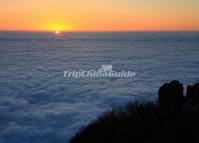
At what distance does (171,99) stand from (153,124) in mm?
1608

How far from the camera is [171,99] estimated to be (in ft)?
44.1

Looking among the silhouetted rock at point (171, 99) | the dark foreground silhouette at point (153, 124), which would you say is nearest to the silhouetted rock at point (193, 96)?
the dark foreground silhouette at point (153, 124)

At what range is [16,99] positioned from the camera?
3019cm

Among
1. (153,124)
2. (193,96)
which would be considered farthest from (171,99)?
(193,96)

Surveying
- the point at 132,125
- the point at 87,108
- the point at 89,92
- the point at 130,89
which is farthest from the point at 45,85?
the point at 132,125

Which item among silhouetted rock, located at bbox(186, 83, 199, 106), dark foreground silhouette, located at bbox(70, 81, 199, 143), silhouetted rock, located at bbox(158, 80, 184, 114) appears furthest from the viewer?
silhouetted rock, located at bbox(186, 83, 199, 106)

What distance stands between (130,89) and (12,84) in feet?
47.9

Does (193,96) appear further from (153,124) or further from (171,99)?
(153,124)

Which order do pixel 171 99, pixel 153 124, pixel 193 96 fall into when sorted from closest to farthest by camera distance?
pixel 153 124
pixel 171 99
pixel 193 96

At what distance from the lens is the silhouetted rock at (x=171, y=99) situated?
13.2 m

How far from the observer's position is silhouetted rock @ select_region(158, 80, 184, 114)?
13.2 meters

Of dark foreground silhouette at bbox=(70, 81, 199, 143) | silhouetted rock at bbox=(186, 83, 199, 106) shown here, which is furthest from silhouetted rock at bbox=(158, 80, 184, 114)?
silhouetted rock at bbox=(186, 83, 199, 106)

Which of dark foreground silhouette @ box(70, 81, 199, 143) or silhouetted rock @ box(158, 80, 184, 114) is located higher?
silhouetted rock @ box(158, 80, 184, 114)

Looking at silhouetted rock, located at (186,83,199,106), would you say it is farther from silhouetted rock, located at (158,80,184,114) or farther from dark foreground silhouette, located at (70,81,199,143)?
silhouetted rock, located at (158,80,184,114)
